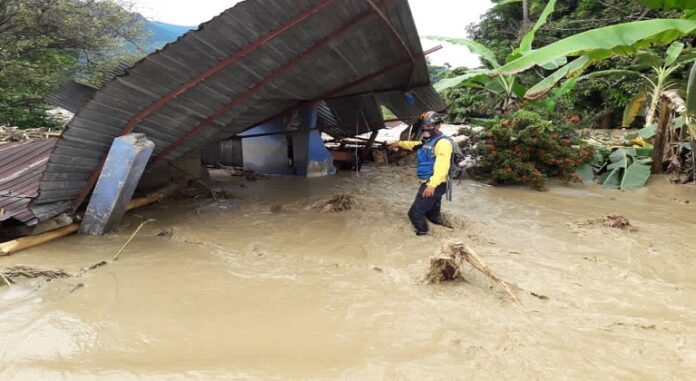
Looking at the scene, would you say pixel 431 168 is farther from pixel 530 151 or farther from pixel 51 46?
pixel 51 46

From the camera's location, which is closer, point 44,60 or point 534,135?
point 534,135

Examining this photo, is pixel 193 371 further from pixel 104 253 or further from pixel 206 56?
pixel 206 56

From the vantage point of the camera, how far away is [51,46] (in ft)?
42.8

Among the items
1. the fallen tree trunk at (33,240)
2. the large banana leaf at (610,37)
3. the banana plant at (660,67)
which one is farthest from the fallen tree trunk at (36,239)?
the banana plant at (660,67)

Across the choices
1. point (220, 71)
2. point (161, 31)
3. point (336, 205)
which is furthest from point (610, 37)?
point (161, 31)

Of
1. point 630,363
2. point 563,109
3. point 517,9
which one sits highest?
point 517,9

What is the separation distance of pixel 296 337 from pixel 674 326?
262 centimetres

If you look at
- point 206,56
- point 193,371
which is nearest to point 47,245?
point 206,56

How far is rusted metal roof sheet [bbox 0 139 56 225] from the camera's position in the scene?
456 centimetres

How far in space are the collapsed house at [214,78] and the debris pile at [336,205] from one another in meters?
1.87

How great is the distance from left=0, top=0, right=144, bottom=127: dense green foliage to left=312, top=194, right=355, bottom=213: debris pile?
8748 mm

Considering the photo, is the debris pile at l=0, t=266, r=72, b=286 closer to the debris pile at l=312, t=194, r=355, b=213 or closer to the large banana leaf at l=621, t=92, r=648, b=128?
the debris pile at l=312, t=194, r=355, b=213

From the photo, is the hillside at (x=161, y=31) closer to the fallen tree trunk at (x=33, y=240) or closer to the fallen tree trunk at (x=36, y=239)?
the fallen tree trunk at (x=36, y=239)

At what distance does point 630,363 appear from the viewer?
2455mm
